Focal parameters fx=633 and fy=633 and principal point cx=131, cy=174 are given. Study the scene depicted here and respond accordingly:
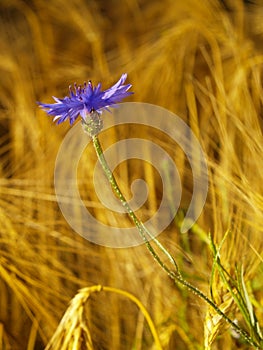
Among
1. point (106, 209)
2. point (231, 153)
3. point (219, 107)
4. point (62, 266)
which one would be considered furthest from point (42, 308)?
point (219, 107)

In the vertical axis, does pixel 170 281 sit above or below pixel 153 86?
below

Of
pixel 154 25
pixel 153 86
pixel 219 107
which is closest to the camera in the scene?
pixel 219 107

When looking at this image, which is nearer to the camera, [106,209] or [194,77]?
[106,209]

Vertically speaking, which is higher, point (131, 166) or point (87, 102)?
point (131, 166)

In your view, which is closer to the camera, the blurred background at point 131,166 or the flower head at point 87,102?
the flower head at point 87,102

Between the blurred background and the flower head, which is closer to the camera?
the flower head

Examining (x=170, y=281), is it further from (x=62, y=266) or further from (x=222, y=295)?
(x=222, y=295)

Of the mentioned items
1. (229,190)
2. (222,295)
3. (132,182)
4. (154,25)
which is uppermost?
(154,25)

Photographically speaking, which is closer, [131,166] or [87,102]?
[87,102]
